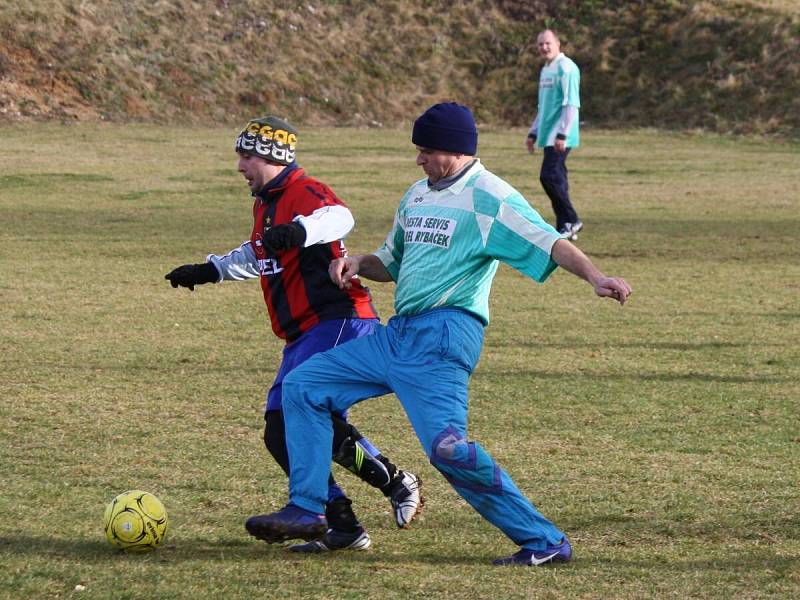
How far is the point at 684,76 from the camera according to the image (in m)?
33.8

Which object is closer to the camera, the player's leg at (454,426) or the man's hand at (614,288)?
the man's hand at (614,288)

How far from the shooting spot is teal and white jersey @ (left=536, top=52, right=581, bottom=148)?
599 inches

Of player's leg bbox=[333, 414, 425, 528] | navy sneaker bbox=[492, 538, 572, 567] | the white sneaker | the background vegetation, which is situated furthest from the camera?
the background vegetation

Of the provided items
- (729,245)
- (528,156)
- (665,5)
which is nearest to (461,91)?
(665,5)

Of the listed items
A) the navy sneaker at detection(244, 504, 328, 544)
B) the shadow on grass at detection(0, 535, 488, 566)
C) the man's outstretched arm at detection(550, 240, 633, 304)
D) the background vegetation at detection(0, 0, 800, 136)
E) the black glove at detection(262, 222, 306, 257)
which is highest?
the man's outstretched arm at detection(550, 240, 633, 304)

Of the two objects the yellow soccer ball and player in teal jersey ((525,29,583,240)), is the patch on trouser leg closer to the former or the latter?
the yellow soccer ball

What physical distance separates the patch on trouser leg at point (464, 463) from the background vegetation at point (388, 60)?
24598 mm

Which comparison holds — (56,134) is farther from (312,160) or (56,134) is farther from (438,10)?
(438,10)

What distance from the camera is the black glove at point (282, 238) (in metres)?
5.27

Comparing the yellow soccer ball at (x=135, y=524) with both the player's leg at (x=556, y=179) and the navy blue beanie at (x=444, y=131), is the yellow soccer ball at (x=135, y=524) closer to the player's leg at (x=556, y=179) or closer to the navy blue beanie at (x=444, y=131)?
the navy blue beanie at (x=444, y=131)

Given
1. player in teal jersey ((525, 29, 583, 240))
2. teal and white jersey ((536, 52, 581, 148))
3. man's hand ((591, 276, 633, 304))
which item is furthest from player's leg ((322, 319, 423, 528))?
teal and white jersey ((536, 52, 581, 148))

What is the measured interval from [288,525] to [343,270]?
3.47 ft

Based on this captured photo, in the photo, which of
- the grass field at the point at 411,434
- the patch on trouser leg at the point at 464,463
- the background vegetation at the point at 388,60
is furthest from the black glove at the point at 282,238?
the background vegetation at the point at 388,60

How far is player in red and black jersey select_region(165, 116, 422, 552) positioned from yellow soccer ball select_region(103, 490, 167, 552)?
55cm
